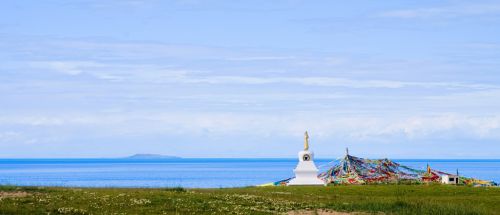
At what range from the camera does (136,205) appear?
4103 centimetres

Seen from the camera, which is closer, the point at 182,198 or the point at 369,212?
the point at 369,212

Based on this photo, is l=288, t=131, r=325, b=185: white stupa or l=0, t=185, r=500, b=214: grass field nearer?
l=0, t=185, r=500, b=214: grass field

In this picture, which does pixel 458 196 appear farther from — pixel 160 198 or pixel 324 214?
pixel 160 198

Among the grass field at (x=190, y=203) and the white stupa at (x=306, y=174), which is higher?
the white stupa at (x=306, y=174)

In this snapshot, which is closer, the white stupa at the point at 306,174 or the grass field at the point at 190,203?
the grass field at the point at 190,203

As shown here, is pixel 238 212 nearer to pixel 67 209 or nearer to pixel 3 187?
pixel 67 209

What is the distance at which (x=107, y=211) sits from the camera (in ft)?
127

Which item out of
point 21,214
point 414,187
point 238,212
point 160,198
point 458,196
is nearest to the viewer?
point 21,214

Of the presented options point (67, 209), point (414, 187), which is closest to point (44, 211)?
point (67, 209)

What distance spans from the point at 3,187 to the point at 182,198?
1074cm

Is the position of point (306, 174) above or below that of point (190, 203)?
above

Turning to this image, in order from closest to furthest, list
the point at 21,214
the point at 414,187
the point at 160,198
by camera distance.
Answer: the point at 21,214 → the point at 160,198 → the point at 414,187

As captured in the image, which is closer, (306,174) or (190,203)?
(190,203)

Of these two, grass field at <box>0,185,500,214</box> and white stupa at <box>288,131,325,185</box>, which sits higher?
white stupa at <box>288,131,325,185</box>
